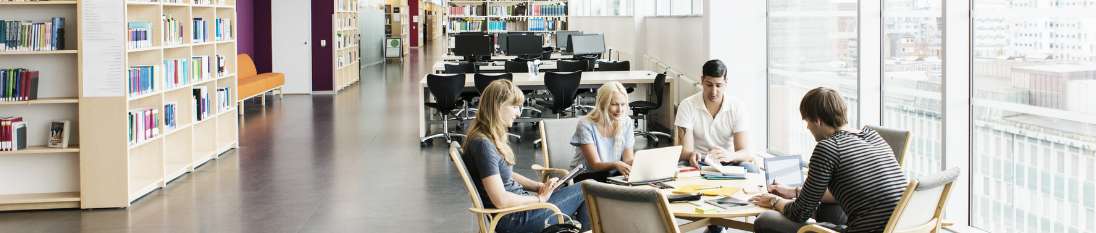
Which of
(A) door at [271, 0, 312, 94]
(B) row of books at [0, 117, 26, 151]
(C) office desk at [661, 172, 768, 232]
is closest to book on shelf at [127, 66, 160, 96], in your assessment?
(B) row of books at [0, 117, 26, 151]

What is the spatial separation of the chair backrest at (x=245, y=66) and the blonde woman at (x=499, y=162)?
1093cm

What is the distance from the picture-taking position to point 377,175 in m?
8.30

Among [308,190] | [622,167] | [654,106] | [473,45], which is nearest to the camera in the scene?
[622,167]

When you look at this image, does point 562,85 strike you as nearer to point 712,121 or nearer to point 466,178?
point 712,121

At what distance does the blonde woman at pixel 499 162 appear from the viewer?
4.46 metres

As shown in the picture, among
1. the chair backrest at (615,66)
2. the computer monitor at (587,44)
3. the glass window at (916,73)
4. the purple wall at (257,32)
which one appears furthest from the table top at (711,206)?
the purple wall at (257,32)

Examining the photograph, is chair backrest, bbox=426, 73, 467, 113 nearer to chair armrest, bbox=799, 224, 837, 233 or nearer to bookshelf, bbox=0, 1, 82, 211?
bookshelf, bbox=0, 1, 82, 211

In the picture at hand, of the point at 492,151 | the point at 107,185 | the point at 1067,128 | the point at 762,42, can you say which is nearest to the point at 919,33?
the point at 1067,128

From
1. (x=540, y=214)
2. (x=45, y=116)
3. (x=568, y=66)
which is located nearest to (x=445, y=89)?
(x=568, y=66)

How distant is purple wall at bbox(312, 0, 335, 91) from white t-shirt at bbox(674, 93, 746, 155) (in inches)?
467

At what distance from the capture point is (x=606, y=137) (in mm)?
Answer: 5340

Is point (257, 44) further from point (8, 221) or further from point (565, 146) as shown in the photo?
point (565, 146)

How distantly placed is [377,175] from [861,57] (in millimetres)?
3569

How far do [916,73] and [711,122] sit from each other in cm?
104
